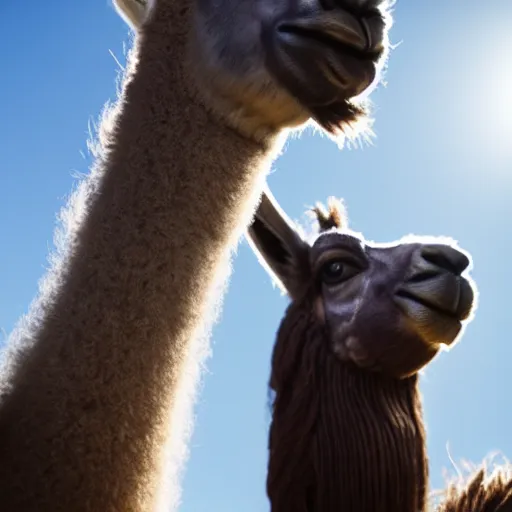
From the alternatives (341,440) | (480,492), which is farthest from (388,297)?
(480,492)

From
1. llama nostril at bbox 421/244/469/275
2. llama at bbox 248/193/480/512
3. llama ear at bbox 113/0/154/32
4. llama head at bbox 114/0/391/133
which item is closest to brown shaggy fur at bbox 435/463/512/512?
llama at bbox 248/193/480/512

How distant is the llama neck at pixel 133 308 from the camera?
179cm

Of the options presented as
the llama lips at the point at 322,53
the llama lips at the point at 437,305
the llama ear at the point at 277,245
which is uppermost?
the llama ear at the point at 277,245

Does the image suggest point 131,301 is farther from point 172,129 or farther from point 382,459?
point 382,459

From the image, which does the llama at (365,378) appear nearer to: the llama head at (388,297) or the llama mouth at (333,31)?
the llama head at (388,297)

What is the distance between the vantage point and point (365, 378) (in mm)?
2680

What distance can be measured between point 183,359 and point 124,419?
0.81 ft

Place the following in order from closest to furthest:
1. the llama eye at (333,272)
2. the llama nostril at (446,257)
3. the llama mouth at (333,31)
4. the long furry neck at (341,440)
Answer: the llama mouth at (333,31) → the long furry neck at (341,440) → the llama nostril at (446,257) → the llama eye at (333,272)

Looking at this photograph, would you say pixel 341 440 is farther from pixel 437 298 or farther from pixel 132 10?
pixel 132 10

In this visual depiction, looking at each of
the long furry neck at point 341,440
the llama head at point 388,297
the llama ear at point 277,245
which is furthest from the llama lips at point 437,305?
the llama ear at point 277,245

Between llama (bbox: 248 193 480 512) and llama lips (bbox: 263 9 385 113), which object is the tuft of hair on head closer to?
llama (bbox: 248 193 480 512)

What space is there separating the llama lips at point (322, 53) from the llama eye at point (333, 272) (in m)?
0.91

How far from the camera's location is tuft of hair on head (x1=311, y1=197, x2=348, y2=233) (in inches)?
136

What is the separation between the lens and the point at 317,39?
2016mm
